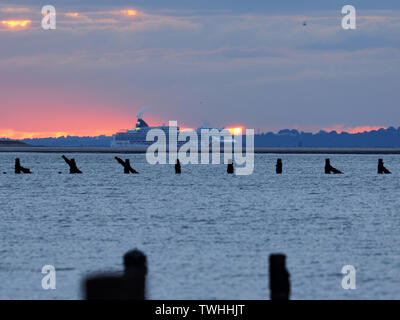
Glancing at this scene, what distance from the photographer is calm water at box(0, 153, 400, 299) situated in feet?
61.9

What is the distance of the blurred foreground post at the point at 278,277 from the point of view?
12070 millimetres

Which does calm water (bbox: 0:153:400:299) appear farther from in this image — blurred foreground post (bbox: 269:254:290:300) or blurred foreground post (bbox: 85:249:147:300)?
blurred foreground post (bbox: 85:249:147:300)

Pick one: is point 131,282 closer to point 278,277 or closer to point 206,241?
point 278,277

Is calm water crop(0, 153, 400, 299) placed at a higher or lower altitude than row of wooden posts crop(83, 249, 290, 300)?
lower

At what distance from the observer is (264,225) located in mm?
33094

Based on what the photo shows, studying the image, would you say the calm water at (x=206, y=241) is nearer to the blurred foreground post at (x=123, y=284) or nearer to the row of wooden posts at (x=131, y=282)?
the row of wooden posts at (x=131, y=282)

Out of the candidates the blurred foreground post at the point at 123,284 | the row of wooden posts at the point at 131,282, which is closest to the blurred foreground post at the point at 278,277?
the row of wooden posts at the point at 131,282

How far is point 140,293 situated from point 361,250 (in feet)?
51.4

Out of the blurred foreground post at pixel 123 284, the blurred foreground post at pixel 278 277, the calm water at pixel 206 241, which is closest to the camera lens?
the blurred foreground post at pixel 123 284

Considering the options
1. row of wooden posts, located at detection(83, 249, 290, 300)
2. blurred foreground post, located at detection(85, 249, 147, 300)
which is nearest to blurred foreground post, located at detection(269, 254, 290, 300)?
row of wooden posts, located at detection(83, 249, 290, 300)

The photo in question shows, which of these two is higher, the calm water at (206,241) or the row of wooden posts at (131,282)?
the row of wooden posts at (131,282)

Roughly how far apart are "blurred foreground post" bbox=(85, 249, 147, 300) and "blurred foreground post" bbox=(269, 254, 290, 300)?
7.75 feet
